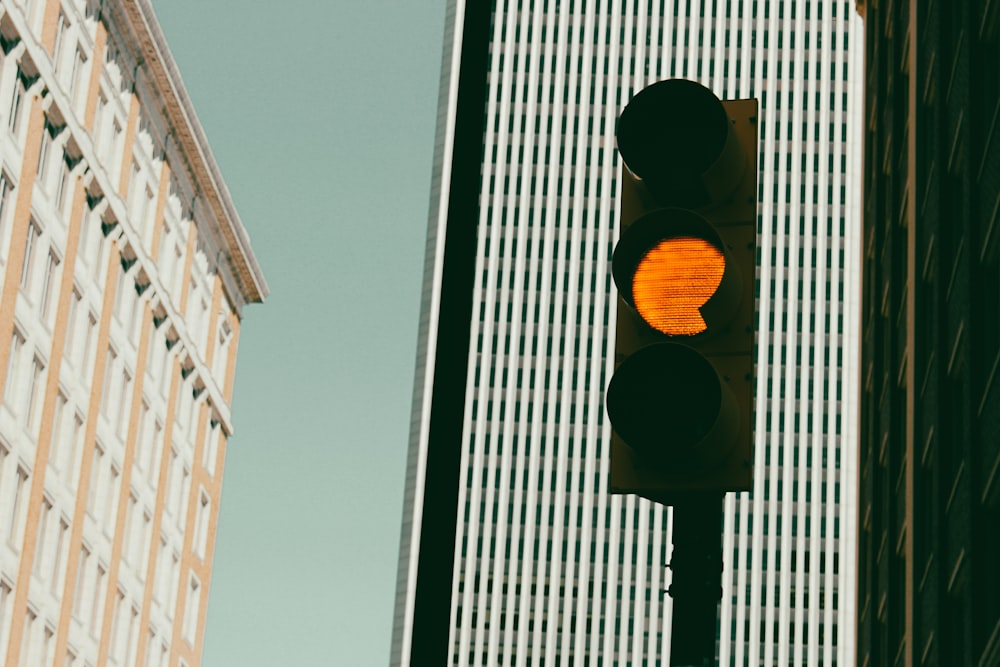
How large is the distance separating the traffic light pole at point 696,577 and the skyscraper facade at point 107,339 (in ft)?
167

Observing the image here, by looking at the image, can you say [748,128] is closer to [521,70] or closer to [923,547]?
[923,547]

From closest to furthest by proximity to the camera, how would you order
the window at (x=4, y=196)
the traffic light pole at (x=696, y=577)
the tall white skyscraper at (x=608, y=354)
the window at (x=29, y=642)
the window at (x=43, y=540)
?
the traffic light pole at (x=696, y=577)
the window at (x=4, y=196)
the window at (x=29, y=642)
the window at (x=43, y=540)
the tall white skyscraper at (x=608, y=354)

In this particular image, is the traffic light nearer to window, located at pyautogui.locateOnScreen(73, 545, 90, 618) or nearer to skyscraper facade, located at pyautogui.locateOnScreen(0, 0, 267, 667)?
skyscraper facade, located at pyautogui.locateOnScreen(0, 0, 267, 667)

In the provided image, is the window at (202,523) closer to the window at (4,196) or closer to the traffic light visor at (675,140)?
the window at (4,196)

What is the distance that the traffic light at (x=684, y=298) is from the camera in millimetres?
5074

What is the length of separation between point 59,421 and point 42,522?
3.85m

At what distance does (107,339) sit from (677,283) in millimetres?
61100

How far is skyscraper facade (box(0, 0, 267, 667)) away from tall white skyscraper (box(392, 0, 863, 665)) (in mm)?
49057

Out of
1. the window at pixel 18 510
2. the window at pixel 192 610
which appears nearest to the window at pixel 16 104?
the window at pixel 18 510

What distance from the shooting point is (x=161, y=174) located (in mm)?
72188

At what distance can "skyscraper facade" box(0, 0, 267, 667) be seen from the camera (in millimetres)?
55531

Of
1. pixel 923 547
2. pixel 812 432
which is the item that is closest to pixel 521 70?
pixel 812 432

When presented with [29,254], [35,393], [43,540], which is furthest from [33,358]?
[43,540]

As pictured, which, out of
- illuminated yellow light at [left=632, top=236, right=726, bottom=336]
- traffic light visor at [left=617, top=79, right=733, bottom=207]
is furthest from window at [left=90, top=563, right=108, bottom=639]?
illuminated yellow light at [left=632, top=236, right=726, bottom=336]
